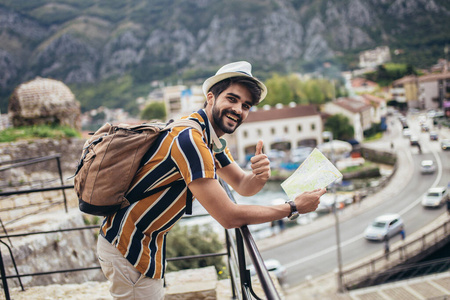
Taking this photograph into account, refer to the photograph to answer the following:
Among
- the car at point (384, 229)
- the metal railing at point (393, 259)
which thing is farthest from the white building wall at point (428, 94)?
the car at point (384, 229)

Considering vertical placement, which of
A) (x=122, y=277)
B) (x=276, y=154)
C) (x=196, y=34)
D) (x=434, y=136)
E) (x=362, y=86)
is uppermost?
(x=196, y=34)

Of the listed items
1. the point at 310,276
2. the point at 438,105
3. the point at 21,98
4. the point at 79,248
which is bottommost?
the point at 310,276

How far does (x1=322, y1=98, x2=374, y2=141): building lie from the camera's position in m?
39.5

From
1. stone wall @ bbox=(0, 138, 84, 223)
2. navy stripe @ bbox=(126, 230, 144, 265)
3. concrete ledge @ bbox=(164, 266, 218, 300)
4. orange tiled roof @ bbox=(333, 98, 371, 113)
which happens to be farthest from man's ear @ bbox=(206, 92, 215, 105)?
orange tiled roof @ bbox=(333, 98, 371, 113)

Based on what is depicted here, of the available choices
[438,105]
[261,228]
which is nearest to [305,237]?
[261,228]

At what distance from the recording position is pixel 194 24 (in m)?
105

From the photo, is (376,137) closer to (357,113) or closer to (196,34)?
(357,113)

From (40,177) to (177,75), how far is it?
79599 millimetres

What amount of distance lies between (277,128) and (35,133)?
3176 centimetres

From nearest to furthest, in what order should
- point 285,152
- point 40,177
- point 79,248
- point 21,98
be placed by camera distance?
point 79,248, point 40,177, point 21,98, point 285,152

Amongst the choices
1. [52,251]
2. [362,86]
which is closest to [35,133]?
[52,251]

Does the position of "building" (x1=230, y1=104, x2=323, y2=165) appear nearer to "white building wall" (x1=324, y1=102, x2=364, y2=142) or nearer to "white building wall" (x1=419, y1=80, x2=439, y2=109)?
"white building wall" (x1=324, y1=102, x2=364, y2=142)

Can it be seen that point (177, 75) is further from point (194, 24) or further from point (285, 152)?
point (285, 152)

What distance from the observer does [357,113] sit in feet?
129
